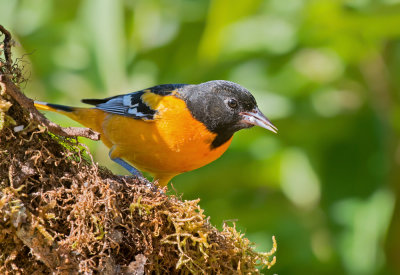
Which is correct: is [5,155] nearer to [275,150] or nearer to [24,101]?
[24,101]

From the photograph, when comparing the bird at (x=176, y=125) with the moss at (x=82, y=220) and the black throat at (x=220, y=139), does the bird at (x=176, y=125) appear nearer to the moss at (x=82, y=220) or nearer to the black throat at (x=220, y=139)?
the black throat at (x=220, y=139)

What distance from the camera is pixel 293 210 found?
7223 mm

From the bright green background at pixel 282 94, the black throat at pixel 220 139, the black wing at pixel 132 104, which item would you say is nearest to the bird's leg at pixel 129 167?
the black wing at pixel 132 104

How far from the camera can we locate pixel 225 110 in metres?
4.58

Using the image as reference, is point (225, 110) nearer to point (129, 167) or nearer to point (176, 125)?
point (176, 125)

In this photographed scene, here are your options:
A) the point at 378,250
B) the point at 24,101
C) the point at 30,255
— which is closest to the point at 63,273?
the point at 30,255

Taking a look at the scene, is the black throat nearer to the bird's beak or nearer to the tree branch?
the bird's beak

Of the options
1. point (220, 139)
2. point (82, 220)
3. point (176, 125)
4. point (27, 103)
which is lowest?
point (82, 220)

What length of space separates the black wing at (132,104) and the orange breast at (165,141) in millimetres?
52

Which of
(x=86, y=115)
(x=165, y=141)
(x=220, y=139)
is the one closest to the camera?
(x=165, y=141)

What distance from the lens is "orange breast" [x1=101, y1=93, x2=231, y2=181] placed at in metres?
4.37

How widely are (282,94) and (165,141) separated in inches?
114

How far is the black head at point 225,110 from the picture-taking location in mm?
4559

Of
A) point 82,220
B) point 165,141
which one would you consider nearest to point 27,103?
point 82,220
